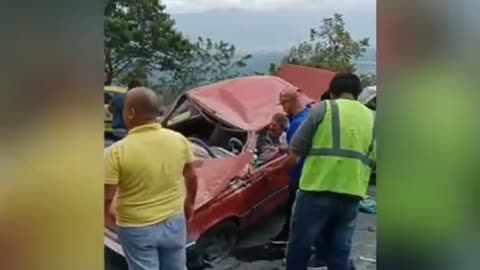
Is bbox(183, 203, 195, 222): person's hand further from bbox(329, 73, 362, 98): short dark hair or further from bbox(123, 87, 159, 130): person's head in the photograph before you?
bbox(329, 73, 362, 98): short dark hair

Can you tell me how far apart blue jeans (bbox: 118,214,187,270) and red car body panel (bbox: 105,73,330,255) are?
0.02m

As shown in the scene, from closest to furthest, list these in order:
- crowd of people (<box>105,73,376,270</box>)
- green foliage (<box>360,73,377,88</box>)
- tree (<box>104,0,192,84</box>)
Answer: green foliage (<box>360,73,377,88</box>) → tree (<box>104,0,192,84</box>) → crowd of people (<box>105,73,376,270</box>)

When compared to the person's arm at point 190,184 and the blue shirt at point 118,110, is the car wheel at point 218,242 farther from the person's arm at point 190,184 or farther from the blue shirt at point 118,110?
the blue shirt at point 118,110

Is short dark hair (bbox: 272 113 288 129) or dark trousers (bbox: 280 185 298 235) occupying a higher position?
short dark hair (bbox: 272 113 288 129)

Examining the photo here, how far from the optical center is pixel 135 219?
1338mm

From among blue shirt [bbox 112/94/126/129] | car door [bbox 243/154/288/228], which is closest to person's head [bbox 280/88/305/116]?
car door [bbox 243/154/288/228]

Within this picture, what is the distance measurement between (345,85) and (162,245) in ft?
1.61

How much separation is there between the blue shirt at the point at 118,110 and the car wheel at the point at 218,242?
0.29 meters

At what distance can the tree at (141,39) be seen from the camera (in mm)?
1201

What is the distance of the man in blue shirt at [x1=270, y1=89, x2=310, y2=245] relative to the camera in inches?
51.4
